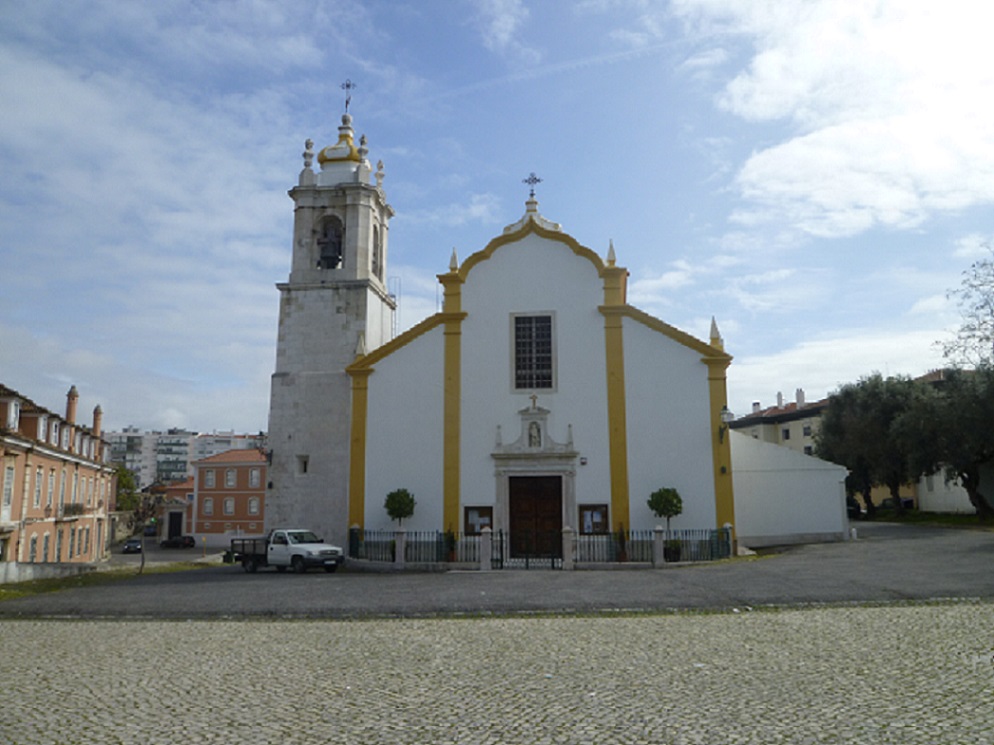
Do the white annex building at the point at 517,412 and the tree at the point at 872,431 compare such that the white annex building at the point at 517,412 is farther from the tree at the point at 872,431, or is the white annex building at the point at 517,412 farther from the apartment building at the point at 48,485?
the tree at the point at 872,431

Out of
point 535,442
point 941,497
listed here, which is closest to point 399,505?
point 535,442

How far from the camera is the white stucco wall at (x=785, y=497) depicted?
89.2ft

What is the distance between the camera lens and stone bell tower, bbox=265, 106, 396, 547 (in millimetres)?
26375

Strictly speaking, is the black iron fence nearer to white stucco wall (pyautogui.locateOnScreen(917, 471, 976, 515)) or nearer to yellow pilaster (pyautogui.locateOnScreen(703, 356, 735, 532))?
yellow pilaster (pyautogui.locateOnScreen(703, 356, 735, 532))

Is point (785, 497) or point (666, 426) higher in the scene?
point (666, 426)

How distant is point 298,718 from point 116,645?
5.04 meters

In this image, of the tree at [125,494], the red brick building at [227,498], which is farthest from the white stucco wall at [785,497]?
the tree at [125,494]

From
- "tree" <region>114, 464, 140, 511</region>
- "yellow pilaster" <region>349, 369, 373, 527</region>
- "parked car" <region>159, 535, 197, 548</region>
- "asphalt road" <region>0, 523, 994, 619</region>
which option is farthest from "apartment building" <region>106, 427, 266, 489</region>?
"asphalt road" <region>0, 523, 994, 619</region>

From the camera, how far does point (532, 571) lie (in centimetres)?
2000

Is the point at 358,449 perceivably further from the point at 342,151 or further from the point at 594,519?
the point at 342,151

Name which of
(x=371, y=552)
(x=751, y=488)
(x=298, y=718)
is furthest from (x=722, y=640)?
(x=751, y=488)

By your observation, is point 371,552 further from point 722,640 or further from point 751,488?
point 722,640

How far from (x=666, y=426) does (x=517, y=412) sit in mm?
4562

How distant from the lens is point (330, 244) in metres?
28.7
